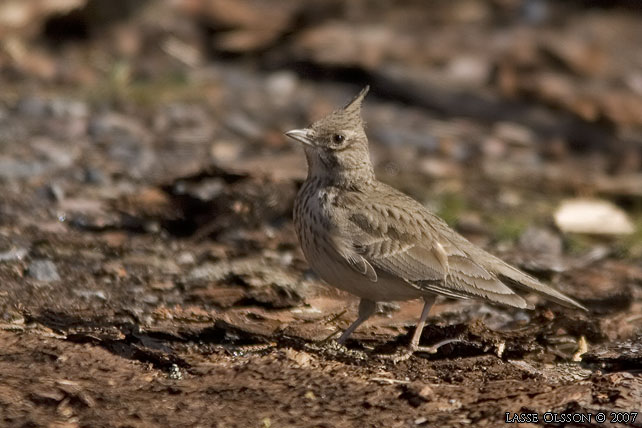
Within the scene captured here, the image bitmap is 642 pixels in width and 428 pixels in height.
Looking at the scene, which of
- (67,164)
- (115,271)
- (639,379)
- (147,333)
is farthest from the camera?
(67,164)

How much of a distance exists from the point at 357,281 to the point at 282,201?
241 centimetres

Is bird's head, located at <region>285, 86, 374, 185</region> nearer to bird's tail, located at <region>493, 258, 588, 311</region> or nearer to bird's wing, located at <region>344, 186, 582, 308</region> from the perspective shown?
bird's wing, located at <region>344, 186, 582, 308</region>

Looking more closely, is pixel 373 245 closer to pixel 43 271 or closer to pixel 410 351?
pixel 410 351

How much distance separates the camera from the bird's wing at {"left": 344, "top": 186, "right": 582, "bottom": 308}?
5895 millimetres

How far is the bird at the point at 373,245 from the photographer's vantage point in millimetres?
5879

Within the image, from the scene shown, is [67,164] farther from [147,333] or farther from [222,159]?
[147,333]

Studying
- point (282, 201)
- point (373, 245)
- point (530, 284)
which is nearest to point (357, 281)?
point (373, 245)

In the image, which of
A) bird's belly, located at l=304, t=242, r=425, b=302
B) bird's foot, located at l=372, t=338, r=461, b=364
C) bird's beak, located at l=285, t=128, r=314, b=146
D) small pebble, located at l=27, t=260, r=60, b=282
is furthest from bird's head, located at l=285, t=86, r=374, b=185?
small pebble, located at l=27, t=260, r=60, b=282

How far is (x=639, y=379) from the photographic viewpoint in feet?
17.2

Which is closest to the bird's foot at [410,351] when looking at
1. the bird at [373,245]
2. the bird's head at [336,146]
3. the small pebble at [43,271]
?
the bird at [373,245]

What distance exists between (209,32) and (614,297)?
7.12m

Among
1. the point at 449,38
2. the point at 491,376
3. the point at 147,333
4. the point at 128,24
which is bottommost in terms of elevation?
the point at 147,333

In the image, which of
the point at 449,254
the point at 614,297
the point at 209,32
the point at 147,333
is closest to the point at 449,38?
the point at 209,32

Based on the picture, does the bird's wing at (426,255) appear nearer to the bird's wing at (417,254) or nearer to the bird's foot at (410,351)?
the bird's wing at (417,254)
